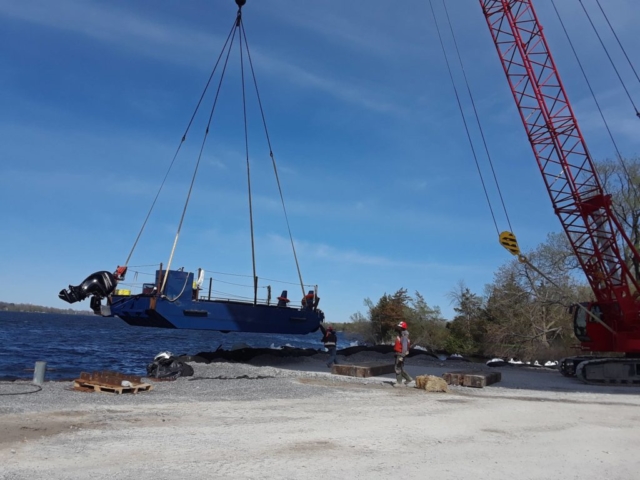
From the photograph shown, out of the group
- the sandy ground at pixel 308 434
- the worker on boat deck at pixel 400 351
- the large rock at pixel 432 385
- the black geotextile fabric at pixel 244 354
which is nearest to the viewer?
the sandy ground at pixel 308 434

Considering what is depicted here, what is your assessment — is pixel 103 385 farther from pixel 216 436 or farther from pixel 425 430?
pixel 425 430

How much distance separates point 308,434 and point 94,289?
9885mm

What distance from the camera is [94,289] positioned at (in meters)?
15.8

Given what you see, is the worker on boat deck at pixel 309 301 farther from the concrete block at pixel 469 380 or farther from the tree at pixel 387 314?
the tree at pixel 387 314

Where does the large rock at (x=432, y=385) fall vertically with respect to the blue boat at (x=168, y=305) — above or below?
below

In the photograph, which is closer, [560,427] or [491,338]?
[560,427]

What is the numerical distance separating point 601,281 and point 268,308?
13.7 m

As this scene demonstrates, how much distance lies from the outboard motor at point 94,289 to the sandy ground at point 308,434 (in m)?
2.77

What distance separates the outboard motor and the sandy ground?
2.77 meters

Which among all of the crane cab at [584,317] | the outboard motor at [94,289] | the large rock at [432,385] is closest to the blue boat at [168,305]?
the outboard motor at [94,289]

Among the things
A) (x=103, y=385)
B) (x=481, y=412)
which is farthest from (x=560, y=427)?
(x=103, y=385)

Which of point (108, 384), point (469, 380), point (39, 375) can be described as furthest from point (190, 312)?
point (469, 380)

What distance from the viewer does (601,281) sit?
869 inches

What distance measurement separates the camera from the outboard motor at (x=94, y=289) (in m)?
15.5
